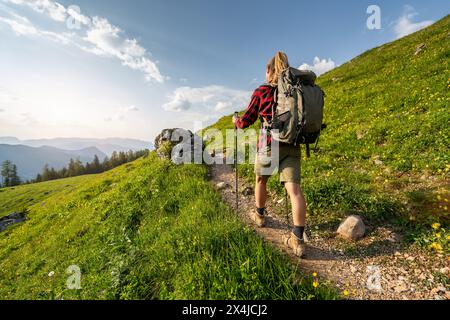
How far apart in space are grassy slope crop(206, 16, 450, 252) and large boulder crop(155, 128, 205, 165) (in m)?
3.11

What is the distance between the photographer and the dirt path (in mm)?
3379

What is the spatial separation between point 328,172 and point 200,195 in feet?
13.9

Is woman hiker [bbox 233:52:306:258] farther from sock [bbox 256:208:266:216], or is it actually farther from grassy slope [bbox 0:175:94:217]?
grassy slope [bbox 0:175:94:217]

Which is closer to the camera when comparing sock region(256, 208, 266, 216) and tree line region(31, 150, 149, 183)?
sock region(256, 208, 266, 216)

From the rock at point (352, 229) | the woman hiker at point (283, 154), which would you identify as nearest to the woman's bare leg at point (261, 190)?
the woman hiker at point (283, 154)

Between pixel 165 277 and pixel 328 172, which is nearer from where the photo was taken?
pixel 165 277

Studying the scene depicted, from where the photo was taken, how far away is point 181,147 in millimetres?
12258

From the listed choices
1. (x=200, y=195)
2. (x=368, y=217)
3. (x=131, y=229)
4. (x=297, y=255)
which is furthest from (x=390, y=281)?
(x=131, y=229)

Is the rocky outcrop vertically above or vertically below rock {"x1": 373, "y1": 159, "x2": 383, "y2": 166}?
below

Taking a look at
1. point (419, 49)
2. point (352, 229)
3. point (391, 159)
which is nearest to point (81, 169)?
point (419, 49)

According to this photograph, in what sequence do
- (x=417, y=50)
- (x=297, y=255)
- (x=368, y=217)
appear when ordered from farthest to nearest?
(x=417, y=50) < (x=368, y=217) < (x=297, y=255)

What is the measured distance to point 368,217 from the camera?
529 centimetres

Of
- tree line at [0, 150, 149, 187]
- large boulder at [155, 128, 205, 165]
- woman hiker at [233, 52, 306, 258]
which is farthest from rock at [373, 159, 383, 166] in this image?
tree line at [0, 150, 149, 187]
